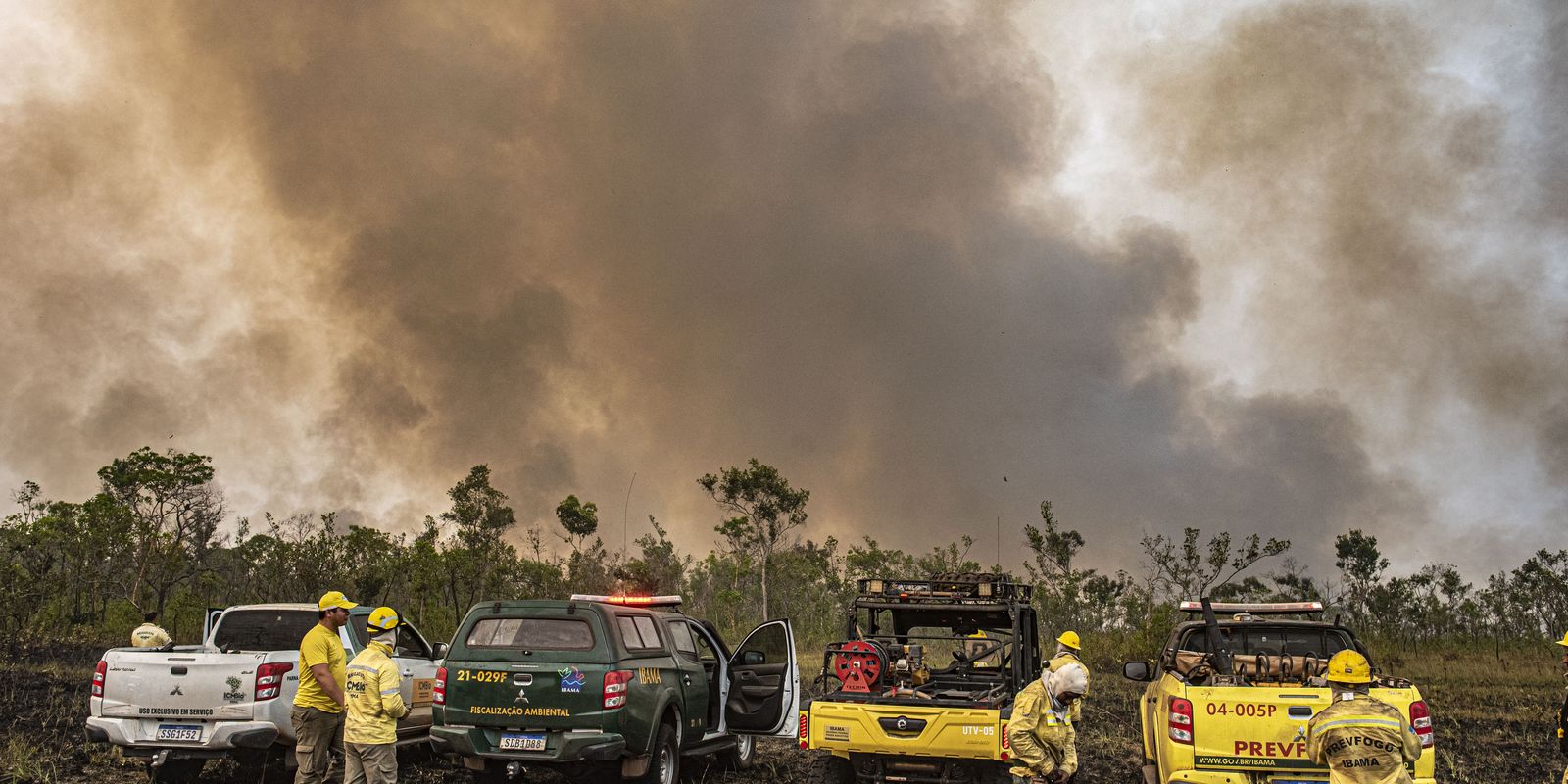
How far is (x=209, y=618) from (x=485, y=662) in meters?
5.50

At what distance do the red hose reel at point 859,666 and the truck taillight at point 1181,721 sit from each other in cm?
279

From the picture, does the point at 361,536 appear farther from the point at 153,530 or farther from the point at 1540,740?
the point at 1540,740

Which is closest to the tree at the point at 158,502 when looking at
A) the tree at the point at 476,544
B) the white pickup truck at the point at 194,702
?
the tree at the point at 476,544

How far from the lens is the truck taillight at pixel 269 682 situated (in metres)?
9.27

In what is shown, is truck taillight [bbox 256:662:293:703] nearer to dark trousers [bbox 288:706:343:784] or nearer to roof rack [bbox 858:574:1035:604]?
dark trousers [bbox 288:706:343:784]

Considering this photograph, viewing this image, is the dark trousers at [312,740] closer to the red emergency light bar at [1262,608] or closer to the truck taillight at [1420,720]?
the red emergency light bar at [1262,608]

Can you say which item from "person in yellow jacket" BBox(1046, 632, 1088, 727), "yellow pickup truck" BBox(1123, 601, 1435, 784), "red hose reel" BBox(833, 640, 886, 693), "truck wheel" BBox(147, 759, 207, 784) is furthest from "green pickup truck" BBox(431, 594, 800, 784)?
"yellow pickup truck" BBox(1123, 601, 1435, 784)

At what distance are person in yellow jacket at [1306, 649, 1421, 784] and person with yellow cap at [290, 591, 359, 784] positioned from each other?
716 centimetres

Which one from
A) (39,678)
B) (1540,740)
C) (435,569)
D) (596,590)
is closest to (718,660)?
(1540,740)

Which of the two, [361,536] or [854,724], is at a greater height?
[361,536]

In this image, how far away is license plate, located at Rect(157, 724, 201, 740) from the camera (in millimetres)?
9227

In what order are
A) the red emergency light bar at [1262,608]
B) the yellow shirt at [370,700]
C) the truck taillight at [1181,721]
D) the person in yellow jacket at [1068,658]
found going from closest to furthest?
1. the truck taillight at [1181,721]
2. the yellow shirt at [370,700]
3. the person in yellow jacket at [1068,658]
4. the red emergency light bar at [1262,608]

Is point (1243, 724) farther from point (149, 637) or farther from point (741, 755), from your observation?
point (149, 637)

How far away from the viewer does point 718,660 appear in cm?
1121
